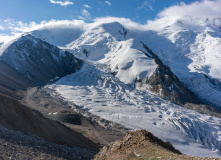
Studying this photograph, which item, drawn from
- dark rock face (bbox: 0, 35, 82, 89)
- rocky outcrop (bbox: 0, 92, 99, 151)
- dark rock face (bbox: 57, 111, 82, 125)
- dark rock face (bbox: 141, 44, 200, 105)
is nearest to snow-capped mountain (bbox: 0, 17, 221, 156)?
dark rock face (bbox: 141, 44, 200, 105)

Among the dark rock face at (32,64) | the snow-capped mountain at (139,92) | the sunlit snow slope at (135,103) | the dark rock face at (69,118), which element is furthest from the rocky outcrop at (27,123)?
the dark rock face at (32,64)

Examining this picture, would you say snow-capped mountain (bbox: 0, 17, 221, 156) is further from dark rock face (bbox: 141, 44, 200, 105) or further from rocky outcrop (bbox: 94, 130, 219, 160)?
rocky outcrop (bbox: 94, 130, 219, 160)

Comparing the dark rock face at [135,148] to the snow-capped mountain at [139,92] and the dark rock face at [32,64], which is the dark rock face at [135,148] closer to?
the snow-capped mountain at [139,92]

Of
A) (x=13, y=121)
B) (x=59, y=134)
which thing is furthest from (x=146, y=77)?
(x=13, y=121)

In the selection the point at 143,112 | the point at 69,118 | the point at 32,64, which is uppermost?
the point at 32,64

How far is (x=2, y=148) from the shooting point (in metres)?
15.9

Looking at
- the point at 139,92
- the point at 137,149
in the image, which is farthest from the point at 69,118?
the point at 139,92

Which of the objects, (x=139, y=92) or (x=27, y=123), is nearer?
(x=27, y=123)

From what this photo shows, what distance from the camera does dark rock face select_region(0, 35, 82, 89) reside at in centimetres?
11061

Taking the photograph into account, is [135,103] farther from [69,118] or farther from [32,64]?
[32,64]

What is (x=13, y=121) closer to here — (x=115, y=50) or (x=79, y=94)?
(x=79, y=94)

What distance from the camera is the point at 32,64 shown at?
135750 mm

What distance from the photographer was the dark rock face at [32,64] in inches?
4355

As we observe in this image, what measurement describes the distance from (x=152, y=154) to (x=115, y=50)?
7261 inches
